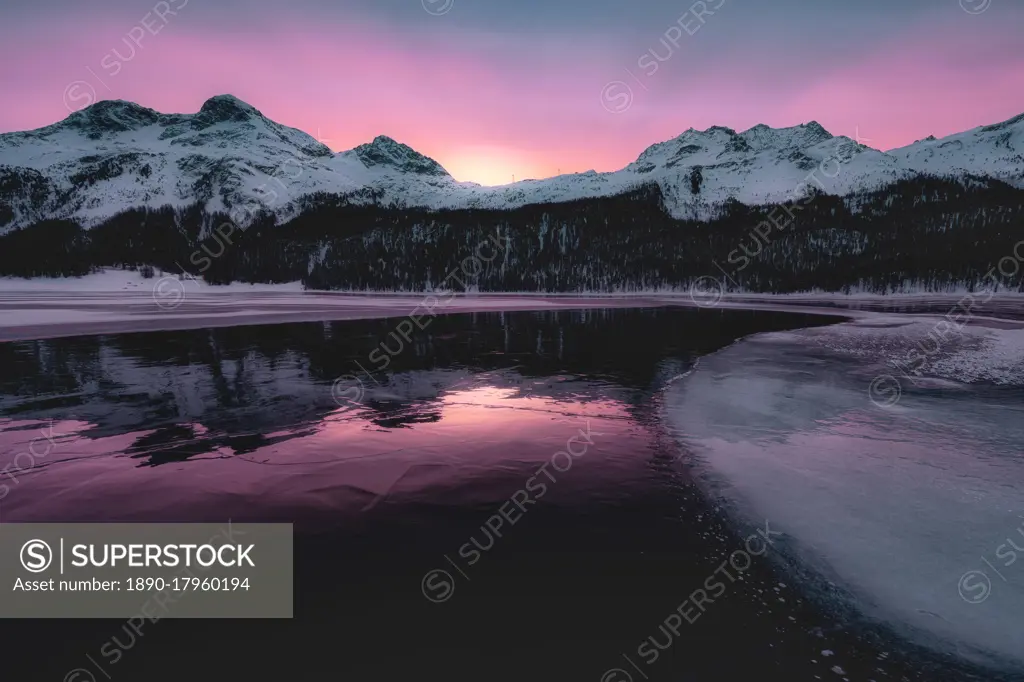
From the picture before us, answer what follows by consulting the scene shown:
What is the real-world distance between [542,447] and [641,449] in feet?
7.40

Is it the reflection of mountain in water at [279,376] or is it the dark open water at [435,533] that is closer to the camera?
the dark open water at [435,533]

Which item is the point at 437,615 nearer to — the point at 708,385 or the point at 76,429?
the point at 76,429

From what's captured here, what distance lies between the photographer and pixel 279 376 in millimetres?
19500

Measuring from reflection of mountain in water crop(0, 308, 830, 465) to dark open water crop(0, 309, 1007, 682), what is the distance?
16 cm

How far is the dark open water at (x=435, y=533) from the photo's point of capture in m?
5.01

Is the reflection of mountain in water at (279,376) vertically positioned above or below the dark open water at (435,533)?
above

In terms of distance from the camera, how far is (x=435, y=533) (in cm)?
749

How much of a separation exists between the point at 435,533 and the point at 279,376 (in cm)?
1454

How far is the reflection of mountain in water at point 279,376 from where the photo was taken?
1325cm

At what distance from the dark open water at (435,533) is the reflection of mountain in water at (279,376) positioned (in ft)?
0.52

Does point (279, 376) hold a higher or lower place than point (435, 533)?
higher

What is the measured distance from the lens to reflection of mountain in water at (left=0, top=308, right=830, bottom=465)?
43.5 ft

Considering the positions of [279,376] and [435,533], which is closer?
[435,533]

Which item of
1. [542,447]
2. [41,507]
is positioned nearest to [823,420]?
[542,447]
